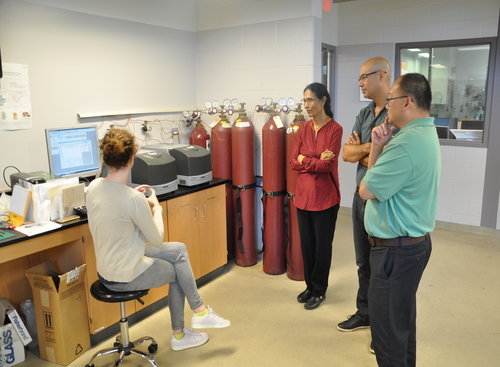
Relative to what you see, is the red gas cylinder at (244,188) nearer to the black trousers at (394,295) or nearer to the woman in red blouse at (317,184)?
the woman in red blouse at (317,184)

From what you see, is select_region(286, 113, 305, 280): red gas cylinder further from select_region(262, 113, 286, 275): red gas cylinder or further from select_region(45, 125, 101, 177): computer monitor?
select_region(45, 125, 101, 177): computer monitor

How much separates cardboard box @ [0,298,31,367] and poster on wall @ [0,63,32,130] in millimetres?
1192

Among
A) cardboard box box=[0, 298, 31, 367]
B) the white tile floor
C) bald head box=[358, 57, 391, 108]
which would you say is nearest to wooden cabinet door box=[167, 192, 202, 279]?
the white tile floor

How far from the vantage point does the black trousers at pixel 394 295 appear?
201 cm

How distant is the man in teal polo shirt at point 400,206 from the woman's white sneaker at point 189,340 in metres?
1.17

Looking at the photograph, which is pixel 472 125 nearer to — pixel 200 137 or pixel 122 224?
pixel 200 137

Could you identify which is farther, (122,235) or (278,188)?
(278,188)

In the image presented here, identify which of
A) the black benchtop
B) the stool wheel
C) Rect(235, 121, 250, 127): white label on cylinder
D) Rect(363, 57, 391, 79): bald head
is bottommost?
the stool wheel

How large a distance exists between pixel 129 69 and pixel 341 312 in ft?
8.66

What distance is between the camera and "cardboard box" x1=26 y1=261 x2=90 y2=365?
2.51 metres

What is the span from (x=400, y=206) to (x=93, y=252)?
6.06 ft

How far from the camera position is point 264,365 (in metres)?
2.56

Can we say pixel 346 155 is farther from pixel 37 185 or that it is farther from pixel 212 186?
pixel 37 185

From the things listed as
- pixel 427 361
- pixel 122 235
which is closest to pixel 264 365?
pixel 427 361
